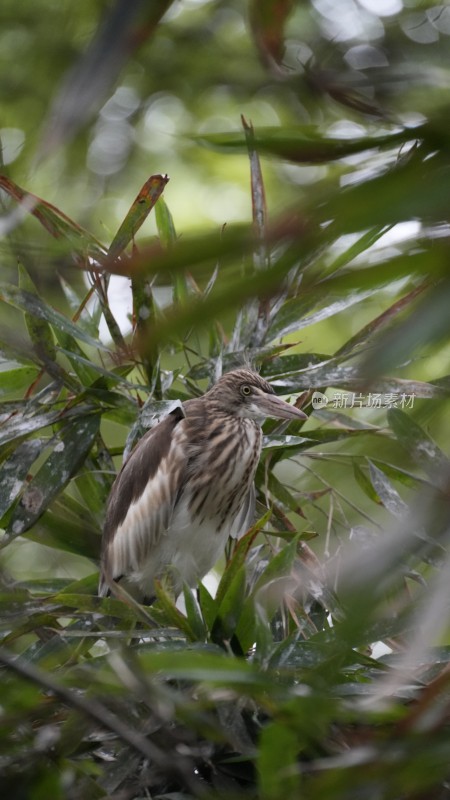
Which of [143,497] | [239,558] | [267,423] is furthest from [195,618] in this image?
[267,423]

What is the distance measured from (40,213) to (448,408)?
67.9 inches

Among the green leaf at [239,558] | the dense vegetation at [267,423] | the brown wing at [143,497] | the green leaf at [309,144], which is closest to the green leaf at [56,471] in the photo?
the dense vegetation at [267,423]

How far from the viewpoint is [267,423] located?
2871 millimetres

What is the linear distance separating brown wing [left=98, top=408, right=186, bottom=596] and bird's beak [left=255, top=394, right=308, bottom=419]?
219 mm

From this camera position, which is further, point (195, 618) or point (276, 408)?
point (276, 408)

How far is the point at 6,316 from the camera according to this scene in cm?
308

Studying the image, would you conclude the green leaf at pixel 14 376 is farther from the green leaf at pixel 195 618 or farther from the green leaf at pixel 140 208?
the green leaf at pixel 195 618

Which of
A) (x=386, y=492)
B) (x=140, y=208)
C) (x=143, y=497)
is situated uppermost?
(x=140, y=208)

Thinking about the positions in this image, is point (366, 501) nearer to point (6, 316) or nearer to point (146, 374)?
point (146, 374)

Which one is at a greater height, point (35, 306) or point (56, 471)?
point (35, 306)

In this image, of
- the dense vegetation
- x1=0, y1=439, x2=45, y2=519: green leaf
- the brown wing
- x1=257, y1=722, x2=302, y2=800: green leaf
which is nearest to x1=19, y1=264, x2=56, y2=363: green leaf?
the dense vegetation

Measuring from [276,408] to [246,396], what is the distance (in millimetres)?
209

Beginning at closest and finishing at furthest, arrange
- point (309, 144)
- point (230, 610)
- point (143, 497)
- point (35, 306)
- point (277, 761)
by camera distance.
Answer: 1. point (309, 144)
2. point (277, 761)
3. point (230, 610)
4. point (35, 306)
5. point (143, 497)

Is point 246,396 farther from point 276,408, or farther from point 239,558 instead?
point 239,558
